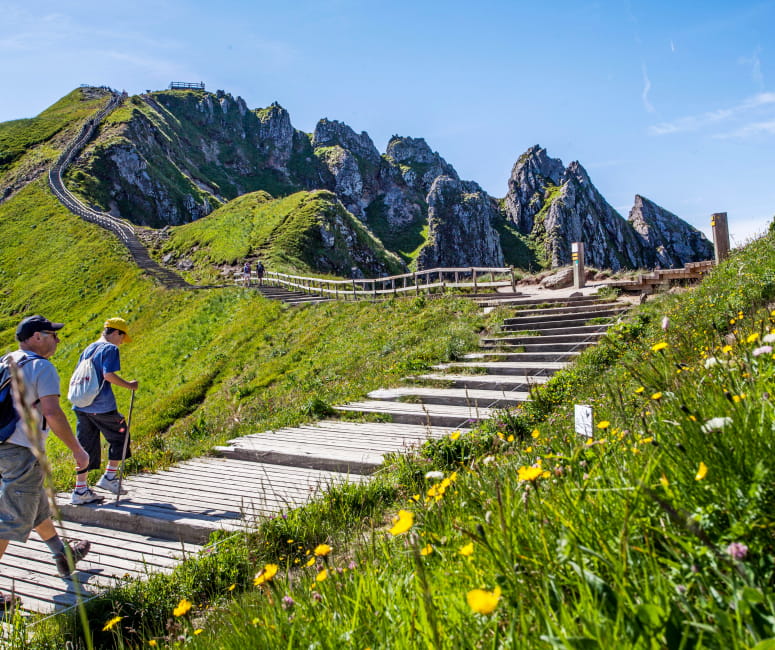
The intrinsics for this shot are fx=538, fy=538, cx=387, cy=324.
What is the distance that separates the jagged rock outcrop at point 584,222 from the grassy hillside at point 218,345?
11548cm

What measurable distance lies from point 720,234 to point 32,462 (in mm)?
17853

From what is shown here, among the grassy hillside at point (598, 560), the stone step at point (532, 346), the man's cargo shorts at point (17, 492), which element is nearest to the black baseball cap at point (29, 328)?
the man's cargo shorts at point (17, 492)

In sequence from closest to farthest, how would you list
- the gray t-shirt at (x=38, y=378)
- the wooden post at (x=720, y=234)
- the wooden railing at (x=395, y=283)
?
the gray t-shirt at (x=38, y=378) < the wooden post at (x=720, y=234) < the wooden railing at (x=395, y=283)

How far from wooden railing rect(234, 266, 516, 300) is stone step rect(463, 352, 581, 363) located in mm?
6597

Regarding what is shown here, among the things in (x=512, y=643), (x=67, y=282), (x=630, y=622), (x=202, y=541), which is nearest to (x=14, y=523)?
(x=202, y=541)

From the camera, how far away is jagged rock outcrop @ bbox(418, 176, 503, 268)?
132 metres

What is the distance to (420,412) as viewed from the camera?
9.20 metres

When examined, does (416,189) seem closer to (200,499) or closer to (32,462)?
(200,499)

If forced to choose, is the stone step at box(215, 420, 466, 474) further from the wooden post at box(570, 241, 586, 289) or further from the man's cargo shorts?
the wooden post at box(570, 241, 586, 289)

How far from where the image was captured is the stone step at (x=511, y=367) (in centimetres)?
1122

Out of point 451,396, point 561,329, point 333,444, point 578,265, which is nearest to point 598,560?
point 333,444

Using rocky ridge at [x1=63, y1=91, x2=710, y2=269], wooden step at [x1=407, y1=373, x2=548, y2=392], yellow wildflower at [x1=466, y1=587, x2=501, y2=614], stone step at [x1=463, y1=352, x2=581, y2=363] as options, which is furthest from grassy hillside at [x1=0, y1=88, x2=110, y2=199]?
yellow wildflower at [x1=466, y1=587, x2=501, y2=614]

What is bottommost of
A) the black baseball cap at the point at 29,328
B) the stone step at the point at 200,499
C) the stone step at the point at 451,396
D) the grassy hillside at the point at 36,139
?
the stone step at the point at 200,499

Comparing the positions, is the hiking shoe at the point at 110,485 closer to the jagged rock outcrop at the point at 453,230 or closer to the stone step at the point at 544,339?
the stone step at the point at 544,339
